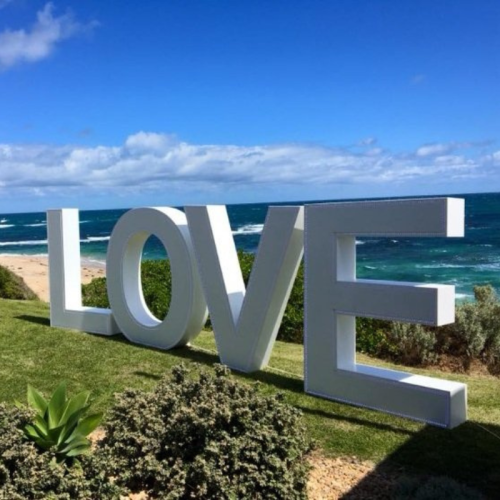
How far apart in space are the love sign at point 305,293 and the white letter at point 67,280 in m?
0.04

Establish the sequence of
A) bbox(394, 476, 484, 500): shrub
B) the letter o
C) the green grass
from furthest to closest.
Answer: the letter o
the green grass
bbox(394, 476, 484, 500): shrub

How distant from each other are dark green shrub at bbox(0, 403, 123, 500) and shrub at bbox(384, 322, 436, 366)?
8.02 m

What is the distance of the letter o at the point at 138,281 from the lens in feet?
31.9

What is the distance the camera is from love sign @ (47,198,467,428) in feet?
22.8

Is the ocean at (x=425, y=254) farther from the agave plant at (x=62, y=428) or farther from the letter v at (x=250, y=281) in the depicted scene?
the agave plant at (x=62, y=428)

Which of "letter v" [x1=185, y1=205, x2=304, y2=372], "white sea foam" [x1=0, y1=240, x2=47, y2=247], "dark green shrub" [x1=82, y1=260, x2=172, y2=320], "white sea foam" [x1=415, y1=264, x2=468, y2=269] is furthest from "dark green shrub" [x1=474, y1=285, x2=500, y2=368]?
"white sea foam" [x1=0, y1=240, x2=47, y2=247]

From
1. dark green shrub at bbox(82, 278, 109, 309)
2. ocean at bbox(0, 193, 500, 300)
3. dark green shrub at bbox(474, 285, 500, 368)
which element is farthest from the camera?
ocean at bbox(0, 193, 500, 300)

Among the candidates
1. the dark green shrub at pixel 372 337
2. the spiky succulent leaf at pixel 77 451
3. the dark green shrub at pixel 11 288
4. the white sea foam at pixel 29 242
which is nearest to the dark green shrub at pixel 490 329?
the dark green shrub at pixel 372 337

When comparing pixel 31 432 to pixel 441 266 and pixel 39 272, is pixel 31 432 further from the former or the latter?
pixel 441 266

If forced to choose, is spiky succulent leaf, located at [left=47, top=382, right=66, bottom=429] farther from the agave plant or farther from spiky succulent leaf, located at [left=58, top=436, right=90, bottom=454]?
spiky succulent leaf, located at [left=58, top=436, right=90, bottom=454]

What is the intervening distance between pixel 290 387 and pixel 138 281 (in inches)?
151

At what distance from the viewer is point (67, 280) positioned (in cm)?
1170

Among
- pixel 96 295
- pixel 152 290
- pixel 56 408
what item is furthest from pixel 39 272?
pixel 56 408

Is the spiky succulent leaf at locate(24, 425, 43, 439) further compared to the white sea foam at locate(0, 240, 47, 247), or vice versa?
the white sea foam at locate(0, 240, 47, 247)
